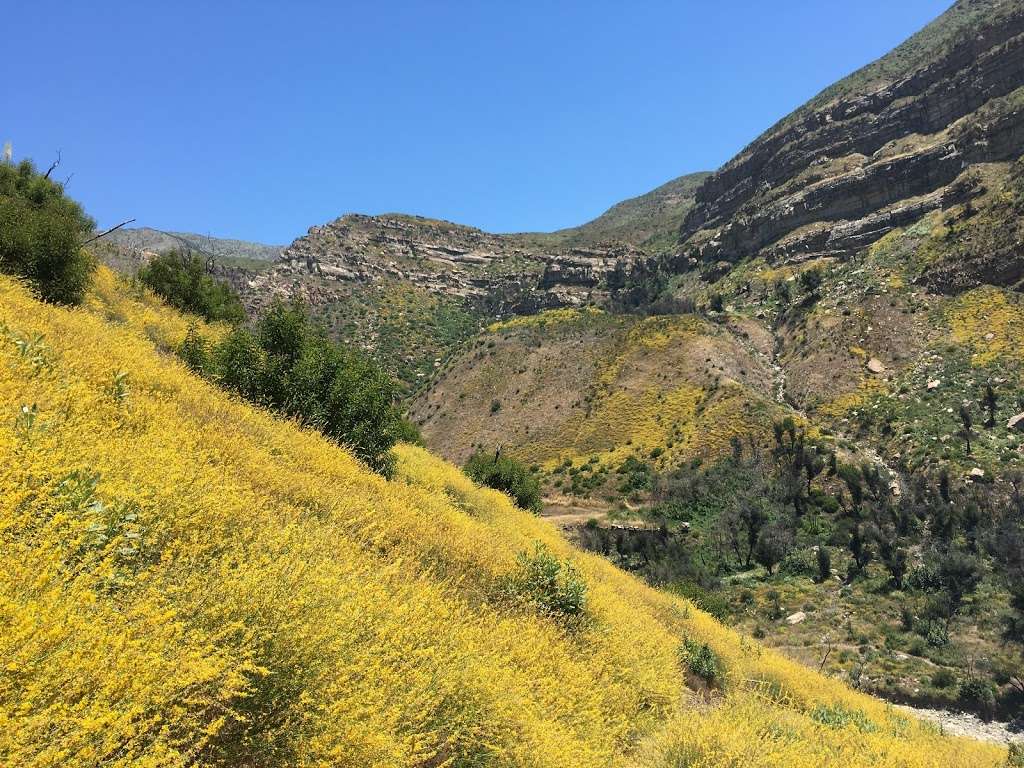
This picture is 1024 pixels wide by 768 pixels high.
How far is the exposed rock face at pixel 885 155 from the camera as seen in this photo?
2756 inches

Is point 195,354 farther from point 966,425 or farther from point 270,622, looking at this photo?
point 966,425

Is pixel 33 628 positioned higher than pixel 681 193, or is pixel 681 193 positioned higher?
pixel 681 193

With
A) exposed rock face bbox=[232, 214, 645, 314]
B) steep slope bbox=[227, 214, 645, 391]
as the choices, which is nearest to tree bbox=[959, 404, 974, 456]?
steep slope bbox=[227, 214, 645, 391]

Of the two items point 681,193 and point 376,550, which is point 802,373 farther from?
point 681,193

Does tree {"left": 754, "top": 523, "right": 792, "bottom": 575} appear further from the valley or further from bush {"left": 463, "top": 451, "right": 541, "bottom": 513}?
bush {"left": 463, "top": 451, "right": 541, "bottom": 513}

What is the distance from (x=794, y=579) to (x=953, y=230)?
2007 inches

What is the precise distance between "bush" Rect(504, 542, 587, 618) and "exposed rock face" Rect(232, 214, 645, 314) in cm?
10002

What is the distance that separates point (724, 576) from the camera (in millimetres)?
32656

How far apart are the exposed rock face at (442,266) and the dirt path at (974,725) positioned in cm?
8885

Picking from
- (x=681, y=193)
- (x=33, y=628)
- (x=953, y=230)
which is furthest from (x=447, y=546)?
(x=681, y=193)

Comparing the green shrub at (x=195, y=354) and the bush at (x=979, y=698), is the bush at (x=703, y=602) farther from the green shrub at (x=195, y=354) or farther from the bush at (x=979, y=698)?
the green shrub at (x=195, y=354)

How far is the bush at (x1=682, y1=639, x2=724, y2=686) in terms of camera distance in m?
9.34

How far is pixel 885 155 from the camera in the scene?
3361 inches

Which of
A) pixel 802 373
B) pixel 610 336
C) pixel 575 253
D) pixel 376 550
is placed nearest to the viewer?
pixel 376 550
